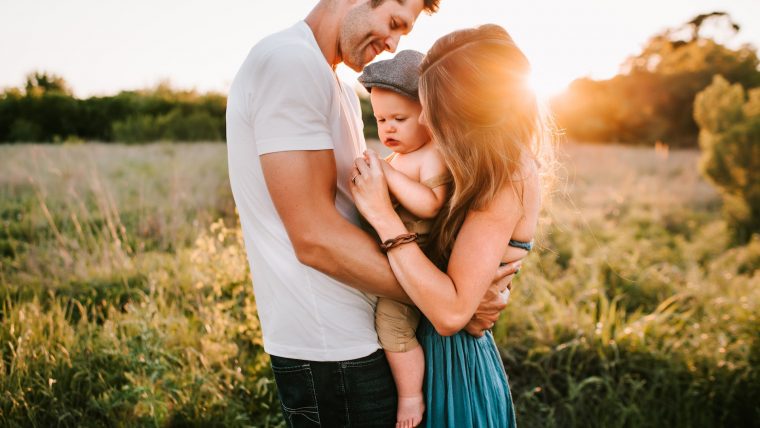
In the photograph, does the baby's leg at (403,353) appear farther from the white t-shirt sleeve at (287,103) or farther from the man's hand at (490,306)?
the white t-shirt sleeve at (287,103)

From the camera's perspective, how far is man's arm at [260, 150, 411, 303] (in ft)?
4.16

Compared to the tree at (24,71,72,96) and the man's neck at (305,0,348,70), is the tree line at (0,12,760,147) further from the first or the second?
the man's neck at (305,0,348,70)

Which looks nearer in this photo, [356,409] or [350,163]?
[356,409]

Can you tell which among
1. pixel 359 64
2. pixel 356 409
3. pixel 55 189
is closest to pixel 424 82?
pixel 359 64

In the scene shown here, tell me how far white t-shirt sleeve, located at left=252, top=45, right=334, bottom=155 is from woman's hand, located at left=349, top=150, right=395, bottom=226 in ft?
0.70

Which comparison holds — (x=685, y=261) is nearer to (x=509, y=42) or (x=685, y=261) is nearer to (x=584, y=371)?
(x=584, y=371)

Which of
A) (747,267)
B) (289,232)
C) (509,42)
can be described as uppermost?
(509,42)

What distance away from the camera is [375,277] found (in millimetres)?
1374

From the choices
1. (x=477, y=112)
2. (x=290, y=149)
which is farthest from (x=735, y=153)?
(x=290, y=149)

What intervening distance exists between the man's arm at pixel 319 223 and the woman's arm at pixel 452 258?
6cm

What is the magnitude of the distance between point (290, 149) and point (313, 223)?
0.20 meters

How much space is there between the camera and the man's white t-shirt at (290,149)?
1242 mm

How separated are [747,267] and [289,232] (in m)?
7.87

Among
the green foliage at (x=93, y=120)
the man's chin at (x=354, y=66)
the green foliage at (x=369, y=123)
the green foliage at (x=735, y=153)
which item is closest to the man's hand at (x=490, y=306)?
the man's chin at (x=354, y=66)
